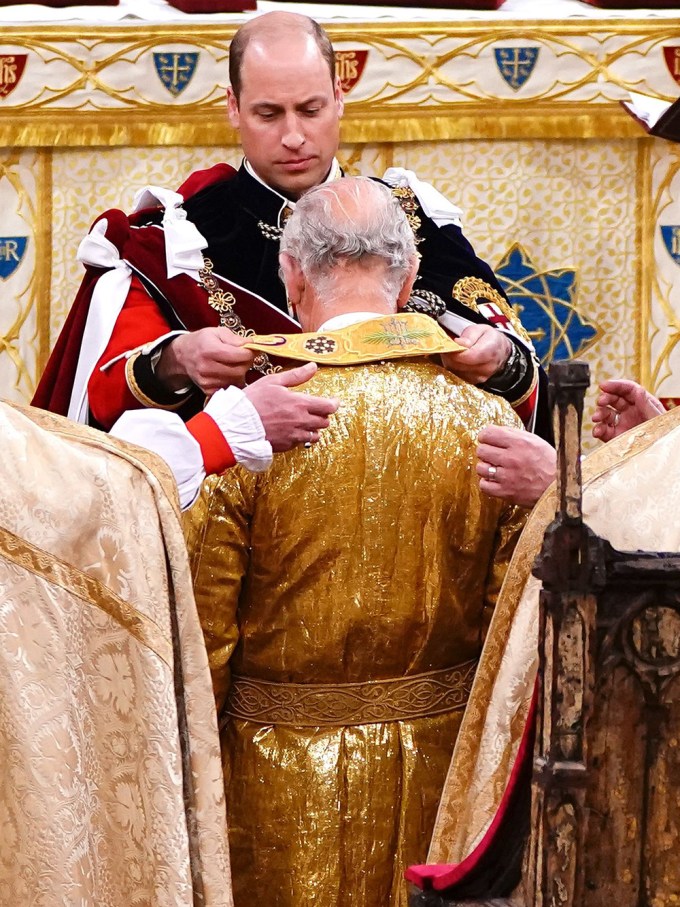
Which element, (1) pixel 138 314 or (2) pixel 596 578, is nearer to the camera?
(2) pixel 596 578

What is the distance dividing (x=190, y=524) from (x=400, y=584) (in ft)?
1.27

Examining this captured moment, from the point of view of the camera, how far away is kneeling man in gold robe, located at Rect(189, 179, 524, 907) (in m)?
3.20

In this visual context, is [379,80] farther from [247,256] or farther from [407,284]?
[407,284]

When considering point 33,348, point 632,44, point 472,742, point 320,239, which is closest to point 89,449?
point 320,239

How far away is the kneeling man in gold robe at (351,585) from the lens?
320 centimetres

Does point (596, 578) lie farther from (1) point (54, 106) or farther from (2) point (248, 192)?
(1) point (54, 106)

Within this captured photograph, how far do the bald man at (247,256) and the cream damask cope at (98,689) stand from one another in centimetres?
101

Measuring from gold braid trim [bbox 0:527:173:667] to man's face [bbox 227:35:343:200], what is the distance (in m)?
1.51

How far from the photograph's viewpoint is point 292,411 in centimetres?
306

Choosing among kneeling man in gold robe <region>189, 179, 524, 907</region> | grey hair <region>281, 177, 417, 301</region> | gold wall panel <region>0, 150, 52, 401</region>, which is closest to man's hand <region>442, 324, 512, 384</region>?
kneeling man in gold robe <region>189, 179, 524, 907</region>

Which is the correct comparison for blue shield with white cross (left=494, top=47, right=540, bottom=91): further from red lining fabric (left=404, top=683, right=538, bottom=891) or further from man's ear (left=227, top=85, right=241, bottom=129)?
red lining fabric (left=404, top=683, right=538, bottom=891)

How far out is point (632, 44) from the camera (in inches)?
207

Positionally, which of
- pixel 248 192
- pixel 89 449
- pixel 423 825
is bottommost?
pixel 423 825

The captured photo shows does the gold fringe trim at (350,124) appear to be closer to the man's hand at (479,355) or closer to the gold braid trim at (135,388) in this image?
the gold braid trim at (135,388)
